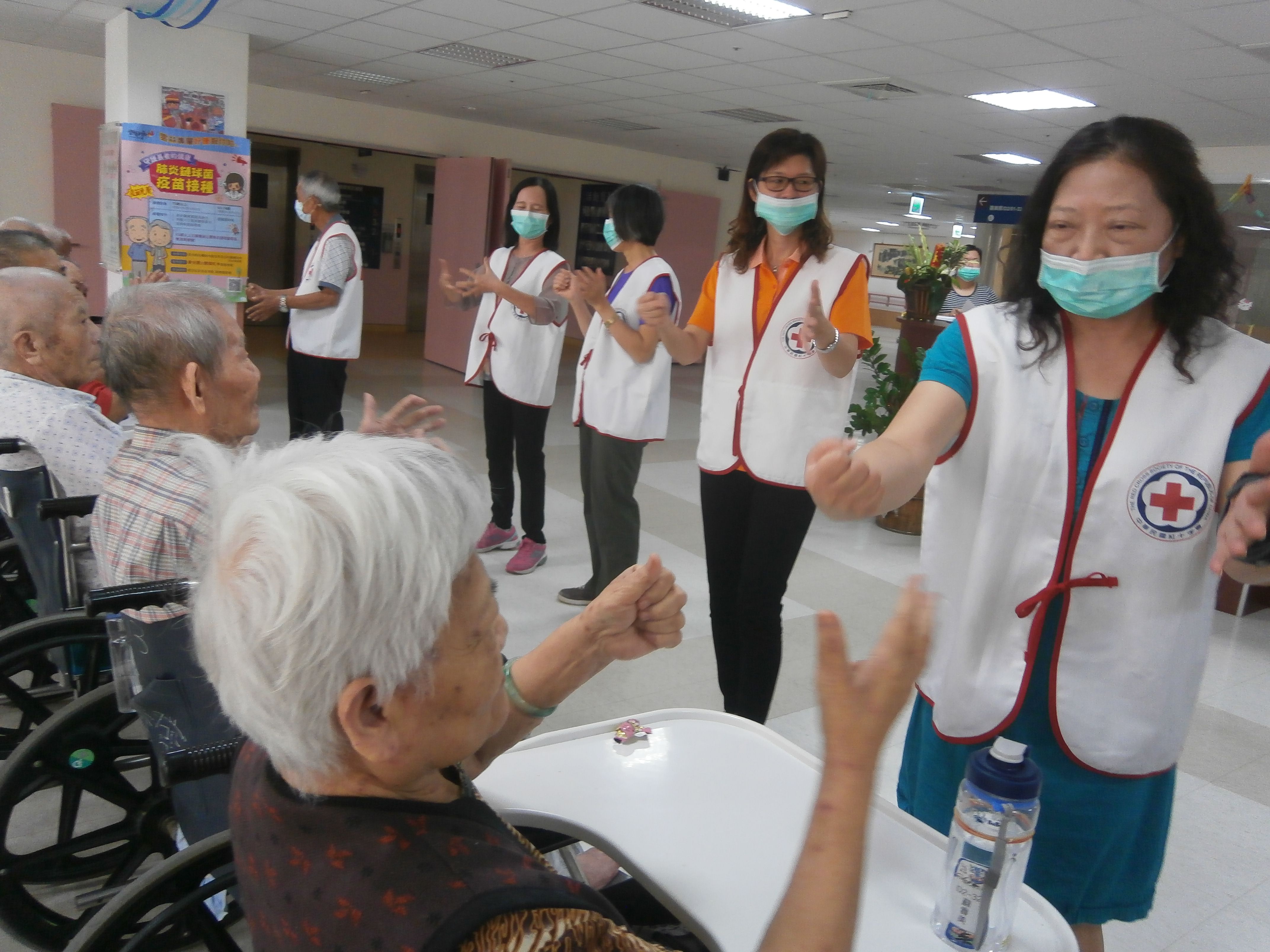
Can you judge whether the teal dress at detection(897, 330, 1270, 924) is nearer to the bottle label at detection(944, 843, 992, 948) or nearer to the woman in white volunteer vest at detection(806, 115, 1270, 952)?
the woman in white volunteer vest at detection(806, 115, 1270, 952)

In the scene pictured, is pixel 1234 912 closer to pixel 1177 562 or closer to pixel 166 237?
pixel 1177 562

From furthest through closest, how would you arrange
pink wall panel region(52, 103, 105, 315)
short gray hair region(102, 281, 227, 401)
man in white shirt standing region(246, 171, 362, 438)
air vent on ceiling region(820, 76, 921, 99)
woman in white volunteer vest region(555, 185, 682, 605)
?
pink wall panel region(52, 103, 105, 315)
air vent on ceiling region(820, 76, 921, 99)
man in white shirt standing region(246, 171, 362, 438)
woman in white volunteer vest region(555, 185, 682, 605)
short gray hair region(102, 281, 227, 401)

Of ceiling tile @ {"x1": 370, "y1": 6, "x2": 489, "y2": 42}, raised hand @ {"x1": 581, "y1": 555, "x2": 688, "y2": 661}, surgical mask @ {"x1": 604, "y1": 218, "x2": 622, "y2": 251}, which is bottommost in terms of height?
raised hand @ {"x1": 581, "y1": 555, "x2": 688, "y2": 661}

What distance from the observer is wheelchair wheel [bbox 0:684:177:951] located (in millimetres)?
1604

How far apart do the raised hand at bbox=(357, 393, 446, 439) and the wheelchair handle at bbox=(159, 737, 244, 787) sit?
51 cm

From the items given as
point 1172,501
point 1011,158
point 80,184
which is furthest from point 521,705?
point 1011,158

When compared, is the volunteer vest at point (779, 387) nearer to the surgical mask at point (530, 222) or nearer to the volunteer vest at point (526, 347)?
the volunteer vest at point (526, 347)

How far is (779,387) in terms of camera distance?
84.7 inches

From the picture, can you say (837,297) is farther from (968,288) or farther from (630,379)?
(968,288)

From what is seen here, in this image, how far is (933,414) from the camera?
1197mm

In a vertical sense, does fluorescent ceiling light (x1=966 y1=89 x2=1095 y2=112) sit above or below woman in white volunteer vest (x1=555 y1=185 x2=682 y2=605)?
above

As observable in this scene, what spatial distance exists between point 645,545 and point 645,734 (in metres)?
2.89

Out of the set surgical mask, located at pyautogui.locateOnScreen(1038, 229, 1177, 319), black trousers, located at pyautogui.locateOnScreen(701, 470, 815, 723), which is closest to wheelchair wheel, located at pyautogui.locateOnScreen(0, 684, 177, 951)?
black trousers, located at pyautogui.locateOnScreen(701, 470, 815, 723)

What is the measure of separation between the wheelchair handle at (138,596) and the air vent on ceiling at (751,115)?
749cm
